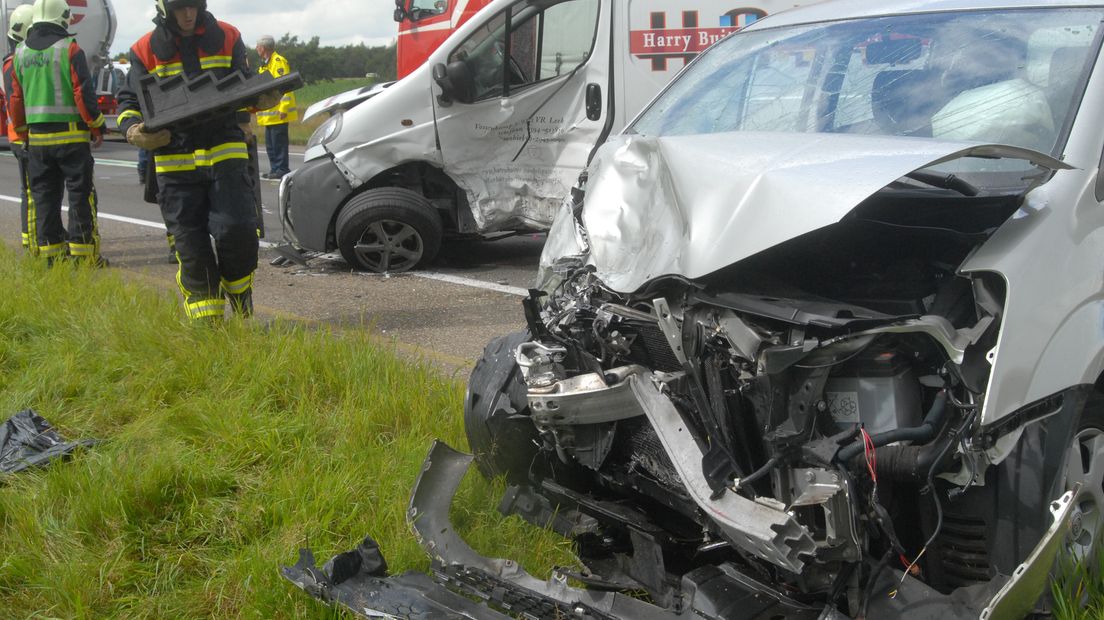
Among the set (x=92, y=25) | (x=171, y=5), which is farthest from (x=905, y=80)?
(x=92, y=25)

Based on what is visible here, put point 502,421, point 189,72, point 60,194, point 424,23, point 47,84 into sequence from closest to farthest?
1. point 502,421
2. point 189,72
3. point 47,84
4. point 60,194
5. point 424,23

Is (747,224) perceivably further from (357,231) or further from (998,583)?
(357,231)

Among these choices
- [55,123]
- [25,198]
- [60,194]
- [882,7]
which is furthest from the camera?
[25,198]

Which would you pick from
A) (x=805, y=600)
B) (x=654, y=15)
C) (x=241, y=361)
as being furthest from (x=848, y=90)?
(x=654, y=15)

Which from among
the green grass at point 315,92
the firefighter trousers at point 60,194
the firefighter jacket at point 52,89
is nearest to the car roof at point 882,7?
the firefighter jacket at point 52,89

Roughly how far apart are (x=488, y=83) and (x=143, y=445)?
437 cm

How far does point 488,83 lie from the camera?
7875 millimetres

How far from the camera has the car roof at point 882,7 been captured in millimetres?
3533

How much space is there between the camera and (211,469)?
3.97 m

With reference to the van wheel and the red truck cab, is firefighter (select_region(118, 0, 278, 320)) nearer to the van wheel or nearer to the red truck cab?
the van wheel

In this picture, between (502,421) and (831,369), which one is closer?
(831,369)

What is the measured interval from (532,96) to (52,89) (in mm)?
3444

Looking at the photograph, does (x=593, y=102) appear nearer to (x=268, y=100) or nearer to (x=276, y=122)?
(x=268, y=100)

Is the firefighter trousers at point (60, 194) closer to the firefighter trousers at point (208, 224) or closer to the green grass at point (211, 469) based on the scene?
the green grass at point (211, 469)
